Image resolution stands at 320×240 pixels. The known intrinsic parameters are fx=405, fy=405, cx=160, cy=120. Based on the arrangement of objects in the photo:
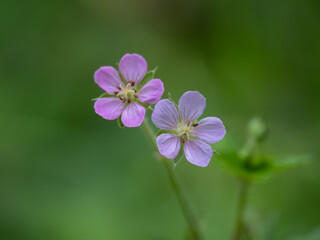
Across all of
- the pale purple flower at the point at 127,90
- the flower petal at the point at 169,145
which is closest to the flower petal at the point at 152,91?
the pale purple flower at the point at 127,90

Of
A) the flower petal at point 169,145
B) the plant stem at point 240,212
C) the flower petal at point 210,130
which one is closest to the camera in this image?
the flower petal at point 169,145

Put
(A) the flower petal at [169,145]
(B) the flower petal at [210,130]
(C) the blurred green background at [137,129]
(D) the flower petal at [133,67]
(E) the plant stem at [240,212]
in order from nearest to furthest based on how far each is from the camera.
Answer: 1. (A) the flower petal at [169,145]
2. (B) the flower petal at [210,130]
3. (D) the flower petal at [133,67]
4. (E) the plant stem at [240,212]
5. (C) the blurred green background at [137,129]

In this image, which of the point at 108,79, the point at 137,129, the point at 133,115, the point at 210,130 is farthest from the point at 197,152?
the point at 137,129

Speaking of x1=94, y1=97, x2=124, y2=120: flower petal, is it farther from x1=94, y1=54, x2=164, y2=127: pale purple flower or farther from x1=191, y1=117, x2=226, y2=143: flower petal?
x1=191, y1=117, x2=226, y2=143: flower petal

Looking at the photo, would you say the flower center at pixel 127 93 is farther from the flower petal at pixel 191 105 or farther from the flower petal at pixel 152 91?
the flower petal at pixel 191 105

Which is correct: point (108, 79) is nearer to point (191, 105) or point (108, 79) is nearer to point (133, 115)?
point (133, 115)

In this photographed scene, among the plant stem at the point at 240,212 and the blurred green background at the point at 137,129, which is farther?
the blurred green background at the point at 137,129

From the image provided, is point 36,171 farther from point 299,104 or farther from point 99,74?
point 299,104

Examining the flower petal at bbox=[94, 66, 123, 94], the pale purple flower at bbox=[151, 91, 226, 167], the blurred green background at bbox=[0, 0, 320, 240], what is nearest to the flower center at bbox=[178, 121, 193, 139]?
the pale purple flower at bbox=[151, 91, 226, 167]
